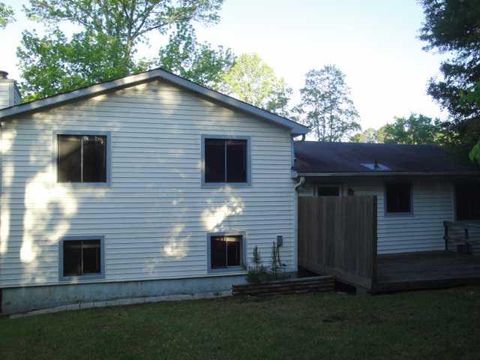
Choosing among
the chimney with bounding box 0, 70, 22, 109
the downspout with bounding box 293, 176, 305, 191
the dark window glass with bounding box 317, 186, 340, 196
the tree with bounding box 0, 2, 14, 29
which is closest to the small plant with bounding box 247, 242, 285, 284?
the downspout with bounding box 293, 176, 305, 191

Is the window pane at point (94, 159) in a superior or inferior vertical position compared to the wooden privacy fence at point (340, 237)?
superior

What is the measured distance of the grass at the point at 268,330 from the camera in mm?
6758

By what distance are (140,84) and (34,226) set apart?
445cm

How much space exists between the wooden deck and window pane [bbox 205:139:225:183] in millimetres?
4889

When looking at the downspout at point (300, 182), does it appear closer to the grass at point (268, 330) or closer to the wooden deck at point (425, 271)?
the wooden deck at point (425, 271)

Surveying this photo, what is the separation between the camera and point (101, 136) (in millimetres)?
11828

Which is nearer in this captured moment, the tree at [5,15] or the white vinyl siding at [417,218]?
the white vinyl siding at [417,218]

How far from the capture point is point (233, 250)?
42.3 feet

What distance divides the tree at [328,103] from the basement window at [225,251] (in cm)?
3496

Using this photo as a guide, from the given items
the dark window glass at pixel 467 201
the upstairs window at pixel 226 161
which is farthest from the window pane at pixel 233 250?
the dark window glass at pixel 467 201

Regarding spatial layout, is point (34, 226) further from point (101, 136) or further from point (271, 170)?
point (271, 170)

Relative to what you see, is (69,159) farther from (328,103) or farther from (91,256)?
(328,103)

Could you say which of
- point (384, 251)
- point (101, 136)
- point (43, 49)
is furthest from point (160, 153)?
point (43, 49)

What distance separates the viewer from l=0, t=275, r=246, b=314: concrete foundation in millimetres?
11180
